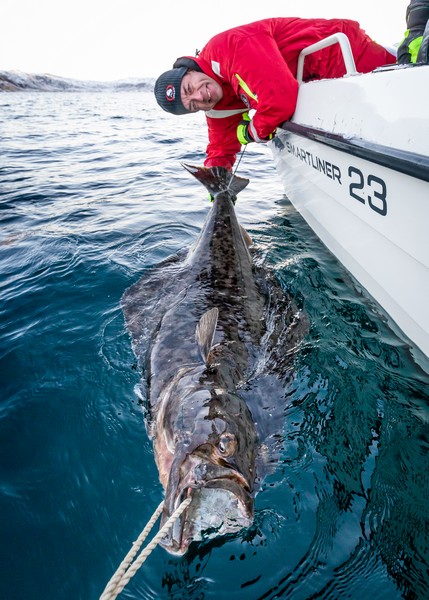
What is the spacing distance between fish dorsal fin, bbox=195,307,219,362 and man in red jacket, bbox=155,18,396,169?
2.42 metres

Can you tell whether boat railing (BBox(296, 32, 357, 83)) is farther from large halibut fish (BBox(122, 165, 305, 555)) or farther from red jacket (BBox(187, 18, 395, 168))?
large halibut fish (BBox(122, 165, 305, 555))

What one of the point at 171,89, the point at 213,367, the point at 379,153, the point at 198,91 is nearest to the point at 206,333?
the point at 213,367

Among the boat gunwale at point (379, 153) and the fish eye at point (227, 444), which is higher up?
the boat gunwale at point (379, 153)

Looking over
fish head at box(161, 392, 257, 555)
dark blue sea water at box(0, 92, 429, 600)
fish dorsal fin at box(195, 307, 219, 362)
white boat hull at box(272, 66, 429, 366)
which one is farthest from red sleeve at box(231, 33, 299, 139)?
fish head at box(161, 392, 257, 555)

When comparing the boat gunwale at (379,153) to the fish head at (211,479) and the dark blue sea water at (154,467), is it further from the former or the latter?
the fish head at (211,479)

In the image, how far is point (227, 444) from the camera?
1.64m

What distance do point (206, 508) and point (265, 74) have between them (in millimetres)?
3490

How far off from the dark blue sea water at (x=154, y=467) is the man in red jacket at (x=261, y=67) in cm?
154

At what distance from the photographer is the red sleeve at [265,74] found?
338 centimetres

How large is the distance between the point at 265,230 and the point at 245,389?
307 centimetres

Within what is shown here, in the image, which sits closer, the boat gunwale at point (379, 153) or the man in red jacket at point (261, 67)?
the boat gunwale at point (379, 153)

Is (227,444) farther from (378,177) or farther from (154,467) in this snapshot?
(378,177)

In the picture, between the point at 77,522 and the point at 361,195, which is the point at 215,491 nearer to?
the point at 77,522

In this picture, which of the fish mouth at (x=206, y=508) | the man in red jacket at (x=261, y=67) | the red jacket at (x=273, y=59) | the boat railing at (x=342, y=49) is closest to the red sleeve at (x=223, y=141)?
the man in red jacket at (x=261, y=67)
